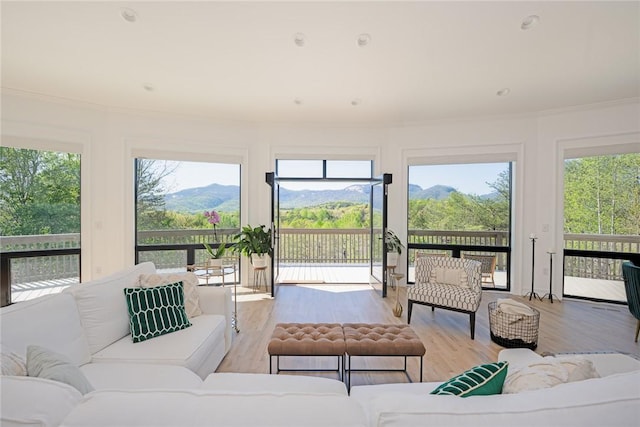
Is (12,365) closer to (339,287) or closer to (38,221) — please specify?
(38,221)

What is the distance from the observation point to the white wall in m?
4.34

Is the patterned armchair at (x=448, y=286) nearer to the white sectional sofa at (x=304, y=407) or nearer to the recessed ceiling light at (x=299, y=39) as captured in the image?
the white sectional sofa at (x=304, y=407)

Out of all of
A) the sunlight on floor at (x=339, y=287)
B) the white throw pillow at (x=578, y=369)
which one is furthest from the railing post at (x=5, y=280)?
the white throw pillow at (x=578, y=369)

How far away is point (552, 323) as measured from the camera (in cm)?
370

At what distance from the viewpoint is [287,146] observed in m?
5.40

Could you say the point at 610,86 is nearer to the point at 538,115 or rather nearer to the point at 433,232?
the point at 538,115

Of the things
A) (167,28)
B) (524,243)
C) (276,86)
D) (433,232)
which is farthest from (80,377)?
(524,243)

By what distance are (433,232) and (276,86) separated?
3.56m

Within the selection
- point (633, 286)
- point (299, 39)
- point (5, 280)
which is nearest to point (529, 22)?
point (299, 39)

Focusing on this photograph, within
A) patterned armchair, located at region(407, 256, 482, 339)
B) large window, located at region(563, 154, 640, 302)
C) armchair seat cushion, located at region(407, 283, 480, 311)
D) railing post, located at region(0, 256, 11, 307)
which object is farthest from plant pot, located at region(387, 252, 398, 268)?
railing post, located at region(0, 256, 11, 307)

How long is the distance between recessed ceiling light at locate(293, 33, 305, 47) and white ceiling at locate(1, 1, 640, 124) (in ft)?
0.13

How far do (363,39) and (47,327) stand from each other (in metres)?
3.20

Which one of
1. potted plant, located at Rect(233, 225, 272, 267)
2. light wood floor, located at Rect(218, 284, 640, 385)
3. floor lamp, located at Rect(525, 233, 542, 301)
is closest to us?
light wood floor, located at Rect(218, 284, 640, 385)

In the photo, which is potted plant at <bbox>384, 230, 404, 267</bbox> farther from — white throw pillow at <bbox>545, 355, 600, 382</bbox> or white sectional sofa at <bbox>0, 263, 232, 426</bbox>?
white throw pillow at <bbox>545, 355, 600, 382</bbox>
